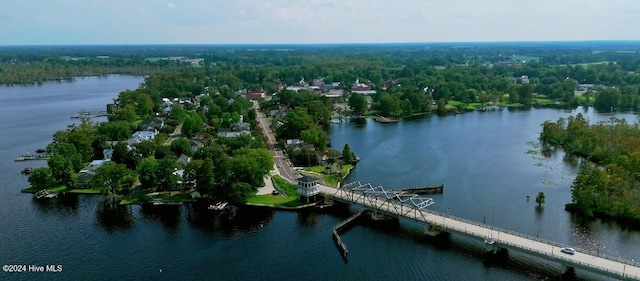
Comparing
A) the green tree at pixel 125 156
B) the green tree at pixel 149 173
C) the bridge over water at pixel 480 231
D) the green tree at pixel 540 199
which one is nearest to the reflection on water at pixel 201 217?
the green tree at pixel 149 173

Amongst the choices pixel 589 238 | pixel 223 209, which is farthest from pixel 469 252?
pixel 223 209

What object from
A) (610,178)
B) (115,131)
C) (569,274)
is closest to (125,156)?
(115,131)

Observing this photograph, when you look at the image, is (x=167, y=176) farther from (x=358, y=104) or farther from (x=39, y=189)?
(x=358, y=104)

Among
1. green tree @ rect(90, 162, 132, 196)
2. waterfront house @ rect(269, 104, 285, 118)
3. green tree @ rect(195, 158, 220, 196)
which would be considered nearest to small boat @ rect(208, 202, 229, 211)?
green tree @ rect(195, 158, 220, 196)

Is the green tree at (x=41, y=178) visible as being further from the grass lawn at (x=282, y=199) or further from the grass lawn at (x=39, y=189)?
the grass lawn at (x=282, y=199)

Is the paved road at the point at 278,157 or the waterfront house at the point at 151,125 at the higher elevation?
the waterfront house at the point at 151,125

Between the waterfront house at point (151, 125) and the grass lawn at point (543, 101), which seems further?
the grass lawn at point (543, 101)
